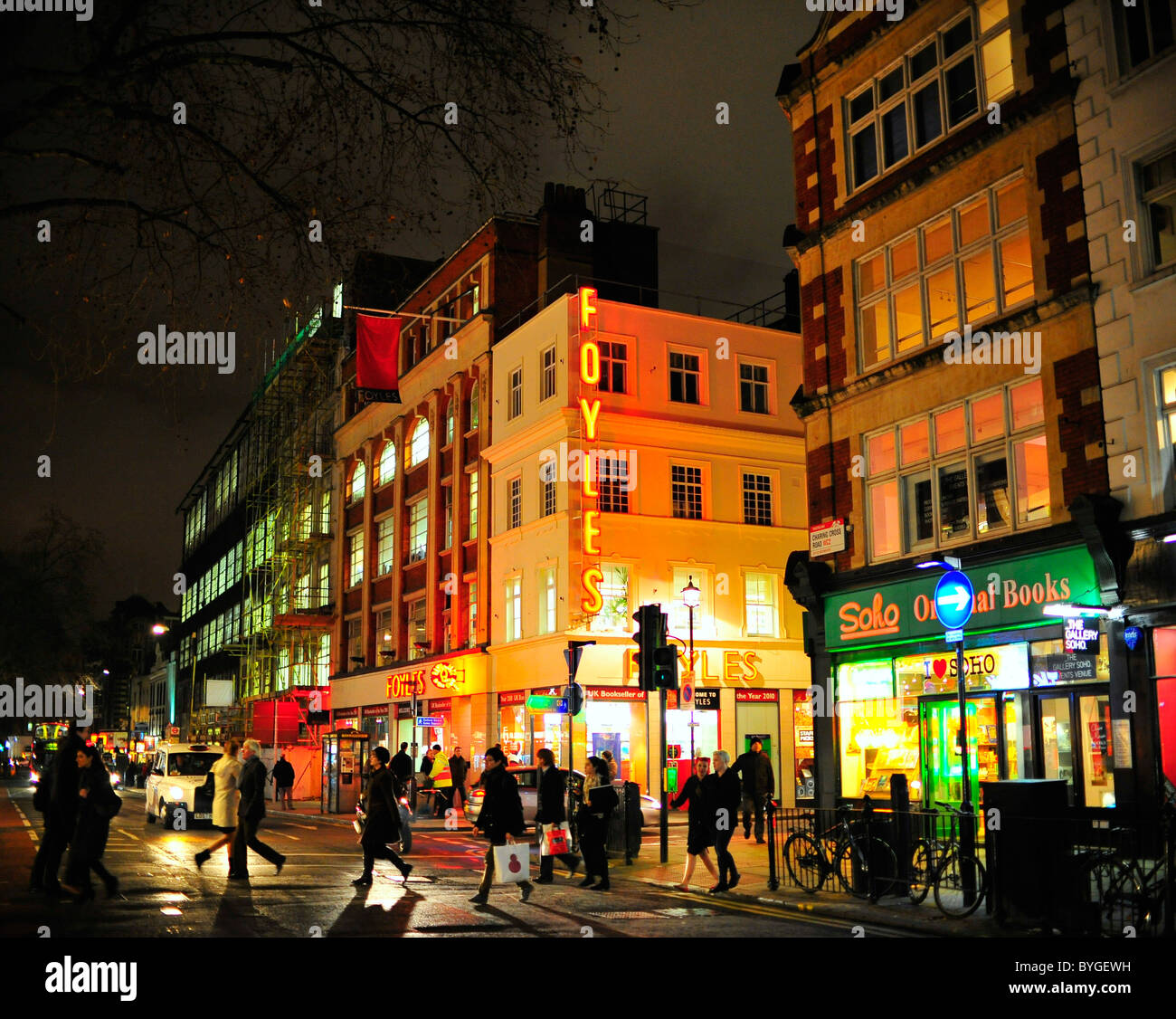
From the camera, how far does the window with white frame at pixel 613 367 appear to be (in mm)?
37188

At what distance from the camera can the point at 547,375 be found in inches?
1491

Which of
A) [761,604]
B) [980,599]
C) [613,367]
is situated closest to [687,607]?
[761,604]

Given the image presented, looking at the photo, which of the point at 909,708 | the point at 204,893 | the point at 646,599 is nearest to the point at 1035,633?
the point at 909,708

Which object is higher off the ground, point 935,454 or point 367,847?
point 935,454

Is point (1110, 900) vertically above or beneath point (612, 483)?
beneath

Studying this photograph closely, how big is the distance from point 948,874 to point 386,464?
136 ft

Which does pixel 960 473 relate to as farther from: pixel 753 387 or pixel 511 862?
pixel 753 387

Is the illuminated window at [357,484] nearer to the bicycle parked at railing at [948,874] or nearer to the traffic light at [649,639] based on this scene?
the traffic light at [649,639]

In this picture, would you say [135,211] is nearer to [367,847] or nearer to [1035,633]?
[367,847]

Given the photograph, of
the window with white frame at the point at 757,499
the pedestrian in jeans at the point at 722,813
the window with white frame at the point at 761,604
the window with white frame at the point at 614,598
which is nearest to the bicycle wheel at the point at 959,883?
the pedestrian in jeans at the point at 722,813

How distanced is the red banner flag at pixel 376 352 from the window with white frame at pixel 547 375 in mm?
5628

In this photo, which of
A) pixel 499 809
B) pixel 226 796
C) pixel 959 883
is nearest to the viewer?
pixel 959 883
